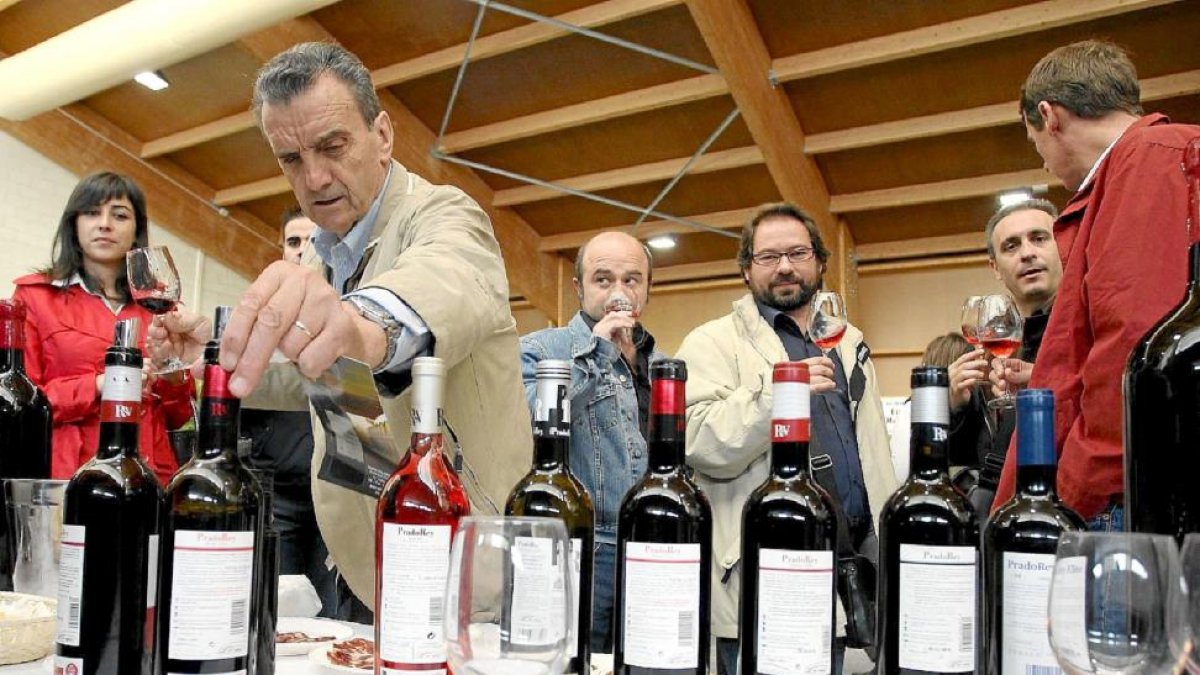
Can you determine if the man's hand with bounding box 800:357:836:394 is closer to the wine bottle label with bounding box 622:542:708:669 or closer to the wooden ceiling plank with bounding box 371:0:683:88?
the wine bottle label with bounding box 622:542:708:669

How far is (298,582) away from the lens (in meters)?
1.51

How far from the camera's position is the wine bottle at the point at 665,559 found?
2.62 ft

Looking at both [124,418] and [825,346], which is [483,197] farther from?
[124,418]

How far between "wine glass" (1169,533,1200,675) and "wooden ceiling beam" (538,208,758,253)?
6661 mm

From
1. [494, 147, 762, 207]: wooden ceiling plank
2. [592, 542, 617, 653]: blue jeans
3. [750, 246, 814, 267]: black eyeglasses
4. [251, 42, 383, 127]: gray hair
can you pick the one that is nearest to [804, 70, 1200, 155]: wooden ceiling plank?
[494, 147, 762, 207]: wooden ceiling plank

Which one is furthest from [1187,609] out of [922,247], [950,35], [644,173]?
[922,247]

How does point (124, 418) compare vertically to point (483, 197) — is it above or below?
below

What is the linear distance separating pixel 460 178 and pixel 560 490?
22.5ft

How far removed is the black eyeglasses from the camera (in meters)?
2.54

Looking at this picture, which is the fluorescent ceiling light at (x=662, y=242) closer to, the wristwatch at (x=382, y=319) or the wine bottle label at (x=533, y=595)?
the wristwatch at (x=382, y=319)

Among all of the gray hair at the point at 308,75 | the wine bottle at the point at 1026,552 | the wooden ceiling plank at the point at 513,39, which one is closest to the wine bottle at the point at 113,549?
the gray hair at the point at 308,75

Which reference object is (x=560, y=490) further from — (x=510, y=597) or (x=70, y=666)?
(x=70, y=666)

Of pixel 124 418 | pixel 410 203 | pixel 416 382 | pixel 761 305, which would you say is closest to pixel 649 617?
pixel 416 382

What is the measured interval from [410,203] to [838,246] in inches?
252
